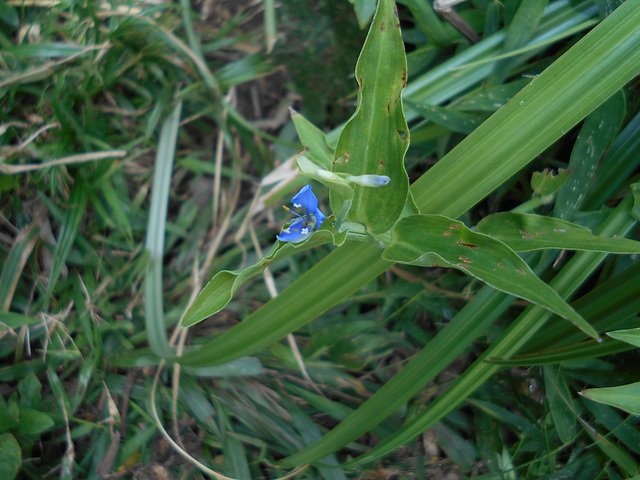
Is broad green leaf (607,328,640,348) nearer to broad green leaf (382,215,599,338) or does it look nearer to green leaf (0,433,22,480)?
broad green leaf (382,215,599,338)

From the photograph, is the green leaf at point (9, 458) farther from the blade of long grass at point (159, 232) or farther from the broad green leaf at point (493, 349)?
the broad green leaf at point (493, 349)

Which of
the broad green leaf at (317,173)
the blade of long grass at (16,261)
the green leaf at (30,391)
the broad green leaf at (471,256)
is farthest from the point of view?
the blade of long grass at (16,261)

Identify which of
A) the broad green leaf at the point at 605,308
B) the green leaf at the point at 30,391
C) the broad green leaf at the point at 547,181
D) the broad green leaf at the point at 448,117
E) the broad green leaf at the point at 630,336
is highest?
the broad green leaf at the point at 448,117

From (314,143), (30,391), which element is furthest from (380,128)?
(30,391)

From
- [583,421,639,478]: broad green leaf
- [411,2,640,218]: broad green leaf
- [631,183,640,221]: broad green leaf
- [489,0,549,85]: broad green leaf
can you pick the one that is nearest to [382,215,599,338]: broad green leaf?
[411,2,640,218]: broad green leaf

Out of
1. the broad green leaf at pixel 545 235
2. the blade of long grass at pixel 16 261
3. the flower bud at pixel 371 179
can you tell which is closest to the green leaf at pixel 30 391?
the blade of long grass at pixel 16 261

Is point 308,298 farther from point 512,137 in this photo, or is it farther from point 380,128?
point 512,137
